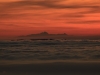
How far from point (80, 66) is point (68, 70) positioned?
1.23m

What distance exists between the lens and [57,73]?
1102 cm

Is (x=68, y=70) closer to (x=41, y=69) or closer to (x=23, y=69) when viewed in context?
(x=41, y=69)

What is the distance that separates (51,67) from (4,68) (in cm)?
255

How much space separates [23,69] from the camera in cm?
1202

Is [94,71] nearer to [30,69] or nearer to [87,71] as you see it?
[87,71]

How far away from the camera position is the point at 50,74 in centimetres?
1078

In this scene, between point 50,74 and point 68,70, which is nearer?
point 50,74

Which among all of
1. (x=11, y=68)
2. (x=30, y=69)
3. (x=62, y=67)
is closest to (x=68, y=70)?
(x=62, y=67)

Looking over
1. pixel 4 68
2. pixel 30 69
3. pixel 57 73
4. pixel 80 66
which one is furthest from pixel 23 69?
pixel 80 66

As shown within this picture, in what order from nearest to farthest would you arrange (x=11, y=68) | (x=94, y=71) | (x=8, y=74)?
(x=8, y=74), (x=94, y=71), (x=11, y=68)

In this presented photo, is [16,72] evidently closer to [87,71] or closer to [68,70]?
[68,70]

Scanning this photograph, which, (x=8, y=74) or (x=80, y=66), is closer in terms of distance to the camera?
(x=8, y=74)

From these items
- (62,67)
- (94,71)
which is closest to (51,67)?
(62,67)

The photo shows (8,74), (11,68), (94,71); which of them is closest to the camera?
(8,74)
